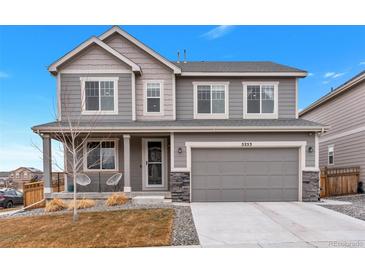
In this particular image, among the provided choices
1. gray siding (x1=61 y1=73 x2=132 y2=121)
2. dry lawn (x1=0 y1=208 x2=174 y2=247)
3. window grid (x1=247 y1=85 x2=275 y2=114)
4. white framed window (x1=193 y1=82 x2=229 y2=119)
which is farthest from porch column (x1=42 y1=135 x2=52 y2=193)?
window grid (x1=247 y1=85 x2=275 y2=114)

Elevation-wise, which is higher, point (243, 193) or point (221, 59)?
point (221, 59)

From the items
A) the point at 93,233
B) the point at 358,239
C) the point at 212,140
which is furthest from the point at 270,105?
the point at 93,233

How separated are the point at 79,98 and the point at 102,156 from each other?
2841 mm

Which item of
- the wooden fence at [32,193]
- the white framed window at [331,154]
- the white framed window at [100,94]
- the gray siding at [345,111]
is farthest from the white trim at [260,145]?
the white framed window at [331,154]

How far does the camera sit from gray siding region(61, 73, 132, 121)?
10.5 meters

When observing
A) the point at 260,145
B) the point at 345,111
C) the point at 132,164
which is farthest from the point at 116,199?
the point at 345,111

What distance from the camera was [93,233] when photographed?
18.9 feet

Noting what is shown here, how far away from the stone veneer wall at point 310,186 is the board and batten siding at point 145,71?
6300 mm

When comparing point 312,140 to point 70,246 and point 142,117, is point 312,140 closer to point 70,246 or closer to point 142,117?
point 142,117

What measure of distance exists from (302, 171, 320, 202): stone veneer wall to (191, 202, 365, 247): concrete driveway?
834mm

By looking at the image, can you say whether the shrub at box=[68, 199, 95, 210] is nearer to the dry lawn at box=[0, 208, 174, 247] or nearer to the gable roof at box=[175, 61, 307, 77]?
the dry lawn at box=[0, 208, 174, 247]

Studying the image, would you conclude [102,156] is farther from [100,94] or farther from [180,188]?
[180,188]

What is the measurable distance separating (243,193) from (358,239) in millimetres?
4553

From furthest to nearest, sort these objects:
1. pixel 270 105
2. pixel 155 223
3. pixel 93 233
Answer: pixel 270 105 < pixel 155 223 < pixel 93 233
